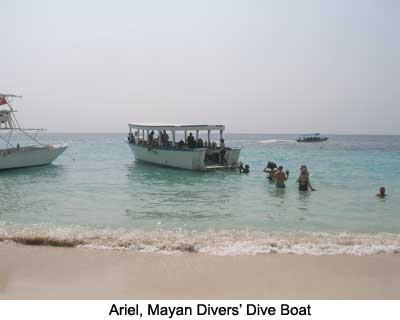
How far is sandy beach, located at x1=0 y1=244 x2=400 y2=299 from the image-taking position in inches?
198

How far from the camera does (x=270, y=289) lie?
5.15 m

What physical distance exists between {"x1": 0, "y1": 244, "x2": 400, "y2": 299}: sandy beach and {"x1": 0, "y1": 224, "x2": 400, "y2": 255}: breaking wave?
32cm

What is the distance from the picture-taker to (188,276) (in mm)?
5617

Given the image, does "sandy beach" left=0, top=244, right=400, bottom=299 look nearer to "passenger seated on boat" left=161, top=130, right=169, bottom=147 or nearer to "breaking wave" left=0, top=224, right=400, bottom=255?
"breaking wave" left=0, top=224, right=400, bottom=255

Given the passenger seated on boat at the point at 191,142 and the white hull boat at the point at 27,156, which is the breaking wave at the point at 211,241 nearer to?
the passenger seated on boat at the point at 191,142

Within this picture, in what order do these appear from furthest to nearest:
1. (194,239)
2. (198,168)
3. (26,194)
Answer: (198,168) < (26,194) < (194,239)

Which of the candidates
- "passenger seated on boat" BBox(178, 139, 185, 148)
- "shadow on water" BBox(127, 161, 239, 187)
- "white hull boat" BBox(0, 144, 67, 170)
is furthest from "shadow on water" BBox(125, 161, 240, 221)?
"white hull boat" BBox(0, 144, 67, 170)

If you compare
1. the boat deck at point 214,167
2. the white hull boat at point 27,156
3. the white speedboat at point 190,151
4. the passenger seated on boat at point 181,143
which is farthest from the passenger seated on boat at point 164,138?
the white hull boat at point 27,156

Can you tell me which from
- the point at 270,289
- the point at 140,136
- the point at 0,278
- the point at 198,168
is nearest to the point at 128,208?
the point at 0,278

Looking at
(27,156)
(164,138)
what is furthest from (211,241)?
(27,156)

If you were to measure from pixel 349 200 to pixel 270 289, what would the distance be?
29.4 ft

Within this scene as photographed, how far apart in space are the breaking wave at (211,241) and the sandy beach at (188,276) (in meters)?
0.32

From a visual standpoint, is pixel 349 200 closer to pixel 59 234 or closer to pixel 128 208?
pixel 128 208

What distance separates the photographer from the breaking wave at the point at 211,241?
6.94 m
